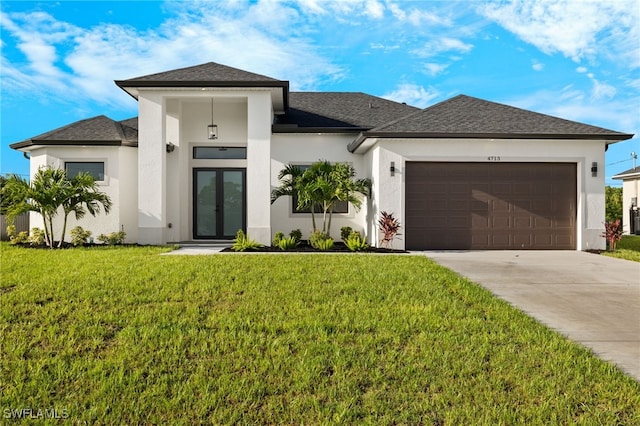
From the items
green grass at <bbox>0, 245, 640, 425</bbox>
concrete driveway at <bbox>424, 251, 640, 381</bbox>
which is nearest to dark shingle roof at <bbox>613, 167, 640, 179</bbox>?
concrete driveway at <bbox>424, 251, 640, 381</bbox>

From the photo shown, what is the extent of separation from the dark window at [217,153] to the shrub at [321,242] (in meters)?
4.47

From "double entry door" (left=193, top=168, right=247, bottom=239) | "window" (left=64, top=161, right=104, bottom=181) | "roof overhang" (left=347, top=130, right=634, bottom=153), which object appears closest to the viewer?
"roof overhang" (left=347, top=130, right=634, bottom=153)

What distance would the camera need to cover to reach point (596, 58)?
47.9 ft

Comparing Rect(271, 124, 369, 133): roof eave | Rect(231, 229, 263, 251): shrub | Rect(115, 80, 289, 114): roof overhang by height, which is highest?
Rect(115, 80, 289, 114): roof overhang

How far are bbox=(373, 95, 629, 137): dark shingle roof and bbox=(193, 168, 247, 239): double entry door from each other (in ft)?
18.7

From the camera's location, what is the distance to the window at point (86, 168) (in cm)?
1309

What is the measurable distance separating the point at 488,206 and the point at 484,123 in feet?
8.04

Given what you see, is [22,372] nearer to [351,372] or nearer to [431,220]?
[351,372]

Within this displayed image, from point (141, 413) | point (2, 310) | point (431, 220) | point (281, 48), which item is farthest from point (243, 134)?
point (141, 413)

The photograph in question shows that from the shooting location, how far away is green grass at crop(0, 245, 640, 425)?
2812mm

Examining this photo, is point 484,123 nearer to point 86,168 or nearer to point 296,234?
point 296,234

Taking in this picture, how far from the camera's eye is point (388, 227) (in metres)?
11.0

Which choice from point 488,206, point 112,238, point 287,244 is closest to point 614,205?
point 488,206

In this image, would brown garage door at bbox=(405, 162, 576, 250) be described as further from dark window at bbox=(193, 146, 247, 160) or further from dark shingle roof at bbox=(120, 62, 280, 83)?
dark window at bbox=(193, 146, 247, 160)
